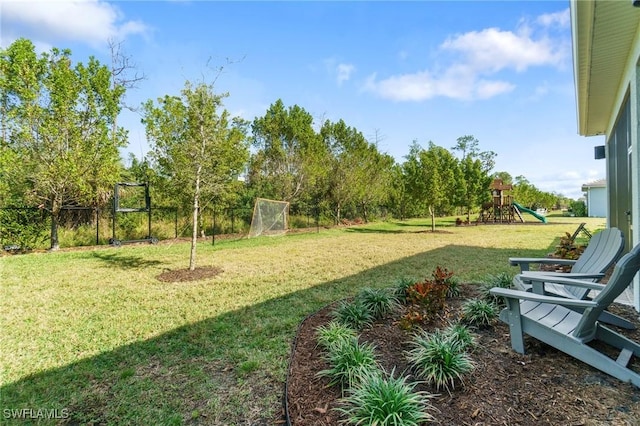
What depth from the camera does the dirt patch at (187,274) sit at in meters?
6.55

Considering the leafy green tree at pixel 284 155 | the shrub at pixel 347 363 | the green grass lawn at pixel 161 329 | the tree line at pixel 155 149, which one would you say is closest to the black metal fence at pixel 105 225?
the tree line at pixel 155 149

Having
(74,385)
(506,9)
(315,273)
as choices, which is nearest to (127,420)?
(74,385)

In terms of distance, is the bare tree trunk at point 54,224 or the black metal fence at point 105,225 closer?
the black metal fence at point 105,225

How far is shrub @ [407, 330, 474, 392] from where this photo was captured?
246 cm

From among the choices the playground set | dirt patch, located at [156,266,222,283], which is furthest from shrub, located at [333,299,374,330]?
the playground set

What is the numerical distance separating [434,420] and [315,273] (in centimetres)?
509

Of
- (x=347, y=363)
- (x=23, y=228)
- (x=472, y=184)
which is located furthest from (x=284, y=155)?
(x=347, y=363)

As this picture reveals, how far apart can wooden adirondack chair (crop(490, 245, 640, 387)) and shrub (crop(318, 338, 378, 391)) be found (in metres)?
1.21

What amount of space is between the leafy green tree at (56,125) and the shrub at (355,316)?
9574 mm

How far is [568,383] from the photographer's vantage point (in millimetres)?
2412

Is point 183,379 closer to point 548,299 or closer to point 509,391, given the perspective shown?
point 509,391

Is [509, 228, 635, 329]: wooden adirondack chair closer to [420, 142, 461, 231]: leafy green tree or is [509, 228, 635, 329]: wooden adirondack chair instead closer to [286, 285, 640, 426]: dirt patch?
[286, 285, 640, 426]: dirt patch

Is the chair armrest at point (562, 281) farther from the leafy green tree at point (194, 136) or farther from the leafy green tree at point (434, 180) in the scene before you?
the leafy green tree at point (434, 180)

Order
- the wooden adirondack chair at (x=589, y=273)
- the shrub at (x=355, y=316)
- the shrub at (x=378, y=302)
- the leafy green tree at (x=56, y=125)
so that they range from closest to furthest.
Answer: the wooden adirondack chair at (x=589, y=273) < the shrub at (x=355, y=316) < the shrub at (x=378, y=302) < the leafy green tree at (x=56, y=125)
